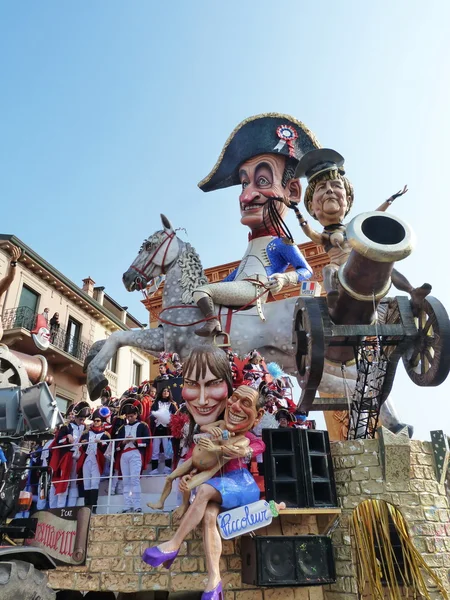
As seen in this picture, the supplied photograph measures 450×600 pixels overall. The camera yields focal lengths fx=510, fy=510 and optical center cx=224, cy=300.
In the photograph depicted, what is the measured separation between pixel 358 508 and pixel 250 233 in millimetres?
5892

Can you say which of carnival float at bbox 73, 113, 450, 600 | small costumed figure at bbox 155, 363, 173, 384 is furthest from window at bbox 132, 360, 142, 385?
carnival float at bbox 73, 113, 450, 600

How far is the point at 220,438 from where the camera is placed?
4805 millimetres

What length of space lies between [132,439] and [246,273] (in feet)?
12.0

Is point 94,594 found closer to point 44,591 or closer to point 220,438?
point 44,591

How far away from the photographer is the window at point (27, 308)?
58.4 ft

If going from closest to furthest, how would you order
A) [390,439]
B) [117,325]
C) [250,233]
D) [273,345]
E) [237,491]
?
[237,491] < [390,439] < [273,345] < [250,233] < [117,325]

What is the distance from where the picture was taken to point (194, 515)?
14.4 ft

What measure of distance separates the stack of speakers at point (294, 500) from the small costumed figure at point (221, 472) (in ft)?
0.67

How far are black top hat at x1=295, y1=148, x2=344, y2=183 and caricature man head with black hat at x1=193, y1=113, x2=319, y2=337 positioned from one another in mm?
1673

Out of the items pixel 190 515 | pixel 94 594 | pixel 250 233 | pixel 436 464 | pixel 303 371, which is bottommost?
pixel 94 594

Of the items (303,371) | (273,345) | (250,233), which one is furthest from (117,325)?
(303,371)

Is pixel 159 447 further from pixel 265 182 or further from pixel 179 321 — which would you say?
pixel 265 182

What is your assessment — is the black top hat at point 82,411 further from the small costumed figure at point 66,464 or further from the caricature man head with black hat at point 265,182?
the caricature man head with black hat at point 265,182

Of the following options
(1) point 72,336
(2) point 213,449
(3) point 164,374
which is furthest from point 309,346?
(1) point 72,336
